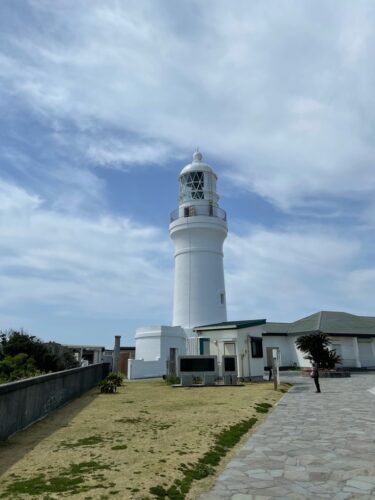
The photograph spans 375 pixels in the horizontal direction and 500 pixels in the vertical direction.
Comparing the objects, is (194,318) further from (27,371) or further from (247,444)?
(247,444)

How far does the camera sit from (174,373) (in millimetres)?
24281

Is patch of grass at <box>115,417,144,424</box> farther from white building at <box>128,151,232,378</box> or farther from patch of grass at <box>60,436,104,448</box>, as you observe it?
white building at <box>128,151,232,378</box>

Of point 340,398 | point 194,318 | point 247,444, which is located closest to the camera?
point 247,444

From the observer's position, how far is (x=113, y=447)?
7977mm

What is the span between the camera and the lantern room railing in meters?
31.5

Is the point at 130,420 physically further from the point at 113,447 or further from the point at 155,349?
the point at 155,349

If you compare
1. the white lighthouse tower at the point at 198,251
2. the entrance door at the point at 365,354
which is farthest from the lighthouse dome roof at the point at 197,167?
the entrance door at the point at 365,354

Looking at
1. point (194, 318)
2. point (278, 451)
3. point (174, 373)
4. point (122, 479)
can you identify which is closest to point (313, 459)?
point (278, 451)

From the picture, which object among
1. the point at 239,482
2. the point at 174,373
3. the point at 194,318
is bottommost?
the point at 239,482

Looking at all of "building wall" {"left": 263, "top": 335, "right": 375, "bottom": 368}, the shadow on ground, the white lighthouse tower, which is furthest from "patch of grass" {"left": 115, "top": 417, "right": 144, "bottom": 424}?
"building wall" {"left": 263, "top": 335, "right": 375, "bottom": 368}

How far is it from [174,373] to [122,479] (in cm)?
1869

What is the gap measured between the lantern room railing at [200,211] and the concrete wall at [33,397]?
55.9 ft

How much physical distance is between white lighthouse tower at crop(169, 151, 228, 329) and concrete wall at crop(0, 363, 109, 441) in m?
14.2

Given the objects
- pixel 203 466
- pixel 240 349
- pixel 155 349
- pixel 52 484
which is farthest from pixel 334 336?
pixel 52 484
